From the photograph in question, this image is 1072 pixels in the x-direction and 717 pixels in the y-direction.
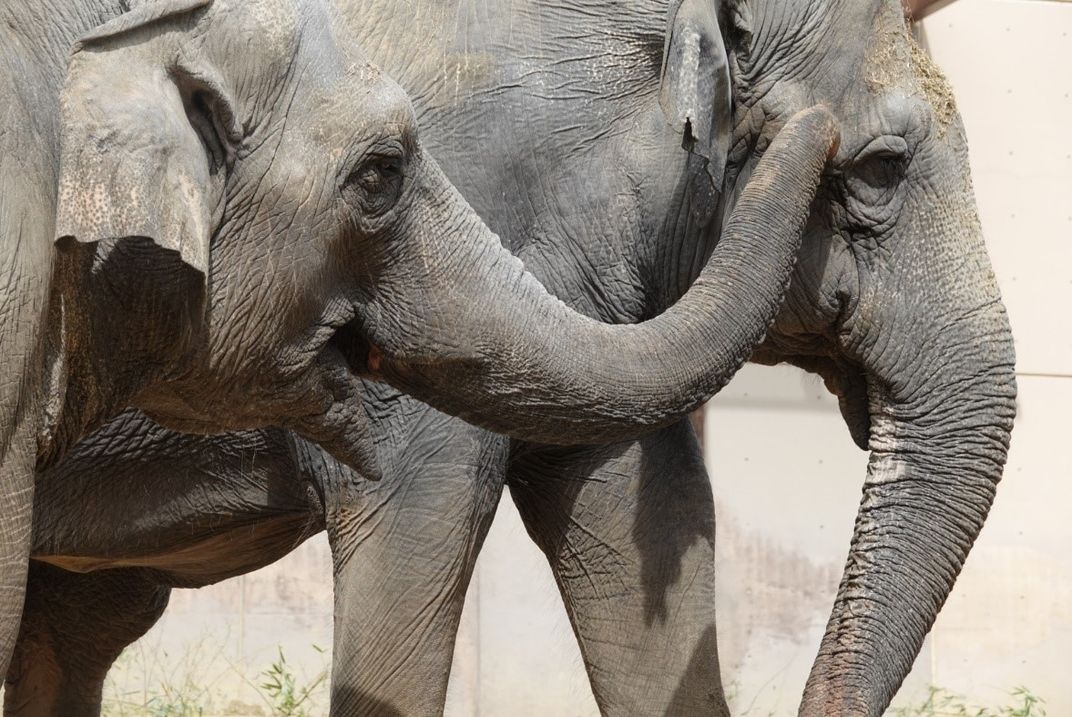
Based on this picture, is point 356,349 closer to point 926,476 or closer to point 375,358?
point 375,358

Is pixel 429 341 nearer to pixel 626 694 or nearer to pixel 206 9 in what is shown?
pixel 206 9

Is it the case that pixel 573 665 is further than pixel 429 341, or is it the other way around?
pixel 573 665

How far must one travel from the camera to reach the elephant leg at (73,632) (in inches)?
165

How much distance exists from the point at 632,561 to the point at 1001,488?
323 cm

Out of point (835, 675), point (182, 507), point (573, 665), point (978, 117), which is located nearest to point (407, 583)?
point (182, 507)

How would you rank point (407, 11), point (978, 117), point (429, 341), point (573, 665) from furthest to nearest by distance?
point (978, 117) < point (573, 665) < point (407, 11) < point (429, 341)

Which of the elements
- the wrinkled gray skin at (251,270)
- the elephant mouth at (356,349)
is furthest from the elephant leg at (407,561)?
the elephant mouth at (356,349)

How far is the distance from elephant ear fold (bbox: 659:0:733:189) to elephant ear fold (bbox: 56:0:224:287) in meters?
1.16

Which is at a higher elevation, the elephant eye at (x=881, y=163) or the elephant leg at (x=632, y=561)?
the elephant eye at (x=881, y=163)

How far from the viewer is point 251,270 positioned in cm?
239

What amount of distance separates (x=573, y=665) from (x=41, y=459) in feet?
12.9

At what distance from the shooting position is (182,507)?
349cm

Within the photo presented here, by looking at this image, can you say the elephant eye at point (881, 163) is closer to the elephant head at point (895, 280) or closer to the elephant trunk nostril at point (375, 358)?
the elephant head at point (895, 280)

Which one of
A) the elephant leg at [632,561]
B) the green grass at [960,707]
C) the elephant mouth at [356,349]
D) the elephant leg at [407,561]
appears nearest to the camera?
the elephant mouth at [356,349]
